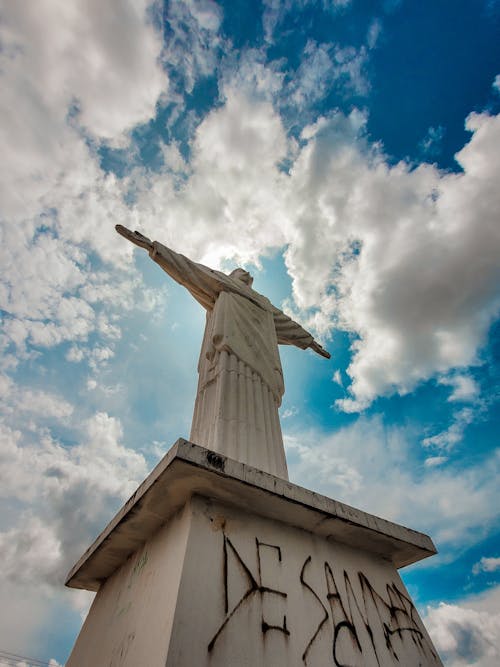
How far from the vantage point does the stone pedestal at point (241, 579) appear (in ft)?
6.51

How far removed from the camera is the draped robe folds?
353 cm

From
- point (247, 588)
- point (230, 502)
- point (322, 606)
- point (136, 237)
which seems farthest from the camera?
point (136, 237)

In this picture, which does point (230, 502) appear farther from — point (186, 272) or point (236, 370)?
point (186, 272)

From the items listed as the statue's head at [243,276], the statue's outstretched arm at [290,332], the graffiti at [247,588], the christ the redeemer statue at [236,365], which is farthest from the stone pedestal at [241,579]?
the statue's head at [243,276]

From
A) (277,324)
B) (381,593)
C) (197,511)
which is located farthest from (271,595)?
(277,324)

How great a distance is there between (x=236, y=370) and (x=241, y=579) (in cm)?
223

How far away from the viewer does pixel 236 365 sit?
13.9ft

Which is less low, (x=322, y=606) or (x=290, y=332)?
(x=290, y=332)

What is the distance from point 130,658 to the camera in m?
2.03

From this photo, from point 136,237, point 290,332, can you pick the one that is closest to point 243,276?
point 290,332

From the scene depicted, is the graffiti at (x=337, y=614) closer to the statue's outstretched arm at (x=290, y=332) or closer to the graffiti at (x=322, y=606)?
the graffiti at (x=322, y=606)

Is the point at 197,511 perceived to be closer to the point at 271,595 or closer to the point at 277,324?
the point at 271,595

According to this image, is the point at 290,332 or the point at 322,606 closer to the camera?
the point at 322,606

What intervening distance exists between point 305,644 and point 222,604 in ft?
1.87
